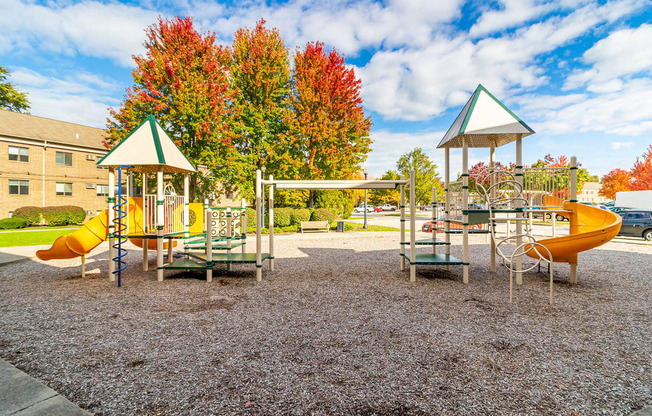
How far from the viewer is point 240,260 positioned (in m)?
7.31

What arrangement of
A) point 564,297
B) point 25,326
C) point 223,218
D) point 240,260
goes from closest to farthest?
point 25,326
point 564,297
point 240,260
point 223,218

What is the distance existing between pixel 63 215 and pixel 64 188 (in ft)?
15.0

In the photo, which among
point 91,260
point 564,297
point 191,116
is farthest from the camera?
point 191,116

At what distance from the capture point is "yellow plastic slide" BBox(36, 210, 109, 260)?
7.24 metres

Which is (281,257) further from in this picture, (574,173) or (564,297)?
(574,173)

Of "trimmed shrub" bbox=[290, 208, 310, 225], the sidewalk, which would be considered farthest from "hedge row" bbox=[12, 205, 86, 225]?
the sidewalk

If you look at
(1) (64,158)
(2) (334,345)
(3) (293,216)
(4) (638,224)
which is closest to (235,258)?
(2) (334,345)

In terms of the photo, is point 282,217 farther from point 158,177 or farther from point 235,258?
point 158,177

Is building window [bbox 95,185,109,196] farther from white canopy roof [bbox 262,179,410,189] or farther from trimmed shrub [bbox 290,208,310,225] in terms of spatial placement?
white canopy roof [bbox 262,179,410,189]

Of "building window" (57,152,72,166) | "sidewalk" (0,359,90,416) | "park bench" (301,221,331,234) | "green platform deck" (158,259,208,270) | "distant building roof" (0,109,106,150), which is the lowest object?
"sidewalk" (0,359,90,416)

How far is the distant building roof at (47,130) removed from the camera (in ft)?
82.9

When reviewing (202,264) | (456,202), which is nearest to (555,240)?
(456,202)

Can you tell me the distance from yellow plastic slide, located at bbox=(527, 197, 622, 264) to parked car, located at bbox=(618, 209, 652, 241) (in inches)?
446

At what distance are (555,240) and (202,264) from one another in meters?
8.46
